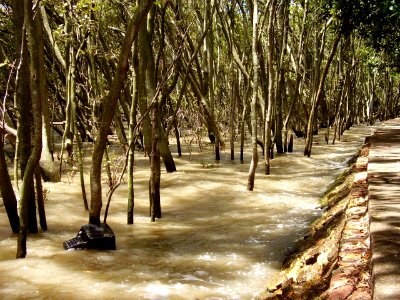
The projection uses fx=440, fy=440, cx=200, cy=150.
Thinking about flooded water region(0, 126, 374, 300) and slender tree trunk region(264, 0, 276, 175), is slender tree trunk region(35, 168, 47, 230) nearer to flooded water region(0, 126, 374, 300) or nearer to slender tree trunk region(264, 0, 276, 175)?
flooded water region(0, 126, 374, 300)

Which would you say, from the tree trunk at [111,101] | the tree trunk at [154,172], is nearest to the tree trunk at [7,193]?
the tree trunk at [111,101]

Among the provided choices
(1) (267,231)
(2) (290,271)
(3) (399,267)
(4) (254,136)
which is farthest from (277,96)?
(3) (399,267)

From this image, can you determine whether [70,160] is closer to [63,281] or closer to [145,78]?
[145,78]

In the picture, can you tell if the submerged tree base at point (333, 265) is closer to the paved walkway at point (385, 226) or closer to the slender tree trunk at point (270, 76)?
the paved walkway at point (385, 226)

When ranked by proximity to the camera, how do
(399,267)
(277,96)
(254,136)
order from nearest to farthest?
(399,267)
(254,136)
(277,96)

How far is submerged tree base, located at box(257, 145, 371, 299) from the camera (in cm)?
289

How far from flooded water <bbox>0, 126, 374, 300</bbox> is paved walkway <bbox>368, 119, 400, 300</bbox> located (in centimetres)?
137

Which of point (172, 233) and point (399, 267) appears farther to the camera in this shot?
point (172, 233)

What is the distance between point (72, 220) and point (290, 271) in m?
3.90

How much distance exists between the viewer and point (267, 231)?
643 centimetres

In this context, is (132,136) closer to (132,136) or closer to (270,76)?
(132,136)

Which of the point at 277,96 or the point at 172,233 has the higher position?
the point at 277,96

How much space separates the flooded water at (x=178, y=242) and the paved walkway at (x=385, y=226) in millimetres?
1374

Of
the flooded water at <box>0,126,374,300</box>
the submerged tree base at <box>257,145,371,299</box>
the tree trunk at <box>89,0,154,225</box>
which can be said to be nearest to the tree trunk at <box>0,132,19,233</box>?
the flooded water at <box>0,126,374,300</box>
